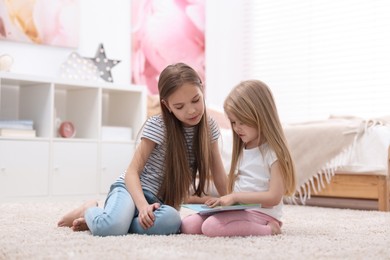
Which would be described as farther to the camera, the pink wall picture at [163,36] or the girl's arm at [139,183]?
the pink wall picture at [163,36]

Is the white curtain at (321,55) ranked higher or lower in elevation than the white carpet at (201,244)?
higher

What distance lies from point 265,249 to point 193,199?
0.57m

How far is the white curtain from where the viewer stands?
13.7 feet

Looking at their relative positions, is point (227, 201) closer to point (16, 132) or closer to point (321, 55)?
point (16, 132)

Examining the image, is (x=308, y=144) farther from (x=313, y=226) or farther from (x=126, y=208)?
(x=126, y=208)

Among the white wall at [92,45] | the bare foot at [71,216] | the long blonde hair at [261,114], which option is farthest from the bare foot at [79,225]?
the white wall at [92,45]

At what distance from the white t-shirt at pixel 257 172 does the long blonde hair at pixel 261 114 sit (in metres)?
0.03

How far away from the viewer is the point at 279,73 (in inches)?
187

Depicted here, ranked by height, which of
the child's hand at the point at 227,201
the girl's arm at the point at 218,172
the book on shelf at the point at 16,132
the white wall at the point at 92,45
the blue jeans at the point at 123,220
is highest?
the white wall at the point at 92,45

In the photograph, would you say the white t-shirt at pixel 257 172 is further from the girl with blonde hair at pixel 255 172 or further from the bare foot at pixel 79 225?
the bare foot at pixel 79 225

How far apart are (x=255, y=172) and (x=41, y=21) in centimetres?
260

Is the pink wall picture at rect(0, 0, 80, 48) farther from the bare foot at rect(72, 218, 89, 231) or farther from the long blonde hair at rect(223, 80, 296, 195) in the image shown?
the long blonde hair at rect(223, 80, 296, 195)

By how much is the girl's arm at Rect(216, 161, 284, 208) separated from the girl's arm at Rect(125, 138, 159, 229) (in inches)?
8.9

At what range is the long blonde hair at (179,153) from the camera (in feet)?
6.13
